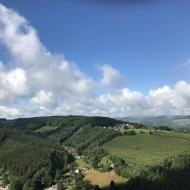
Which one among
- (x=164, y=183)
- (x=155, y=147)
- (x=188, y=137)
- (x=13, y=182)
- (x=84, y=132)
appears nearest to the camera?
(x=164, y=183)

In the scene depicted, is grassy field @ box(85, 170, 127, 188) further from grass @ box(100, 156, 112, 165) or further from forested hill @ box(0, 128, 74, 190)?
forested hill @ box(0, 128, 74, 190)

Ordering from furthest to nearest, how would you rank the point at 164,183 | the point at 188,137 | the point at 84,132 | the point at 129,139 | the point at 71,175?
1. the point at 84,132
2. the point at 129,139
3. the point at 188,137
4. the point at 71,175
5. the point at 164,183

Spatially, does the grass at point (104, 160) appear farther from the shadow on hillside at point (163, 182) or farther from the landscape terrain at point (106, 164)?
the shadow on hillside at point (163, 182)

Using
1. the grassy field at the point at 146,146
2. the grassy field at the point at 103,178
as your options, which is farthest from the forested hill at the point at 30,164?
the grassy field at the point at 146,146

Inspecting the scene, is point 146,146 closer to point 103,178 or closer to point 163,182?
point 103,178

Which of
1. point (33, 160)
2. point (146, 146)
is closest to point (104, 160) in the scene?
point (146, 146)

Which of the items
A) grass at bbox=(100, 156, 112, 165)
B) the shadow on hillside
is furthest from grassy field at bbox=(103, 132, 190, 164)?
the shadow on hillside

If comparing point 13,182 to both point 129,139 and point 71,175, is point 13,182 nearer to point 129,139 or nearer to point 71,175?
point 71,175

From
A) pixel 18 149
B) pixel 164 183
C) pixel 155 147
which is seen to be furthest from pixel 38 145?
pixel 164 183
